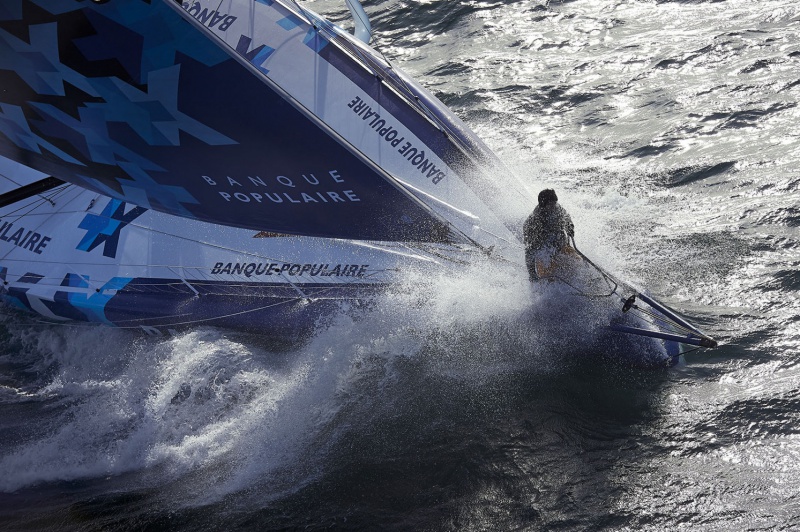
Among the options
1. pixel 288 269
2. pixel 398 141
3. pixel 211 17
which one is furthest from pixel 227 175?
pixel 211 17

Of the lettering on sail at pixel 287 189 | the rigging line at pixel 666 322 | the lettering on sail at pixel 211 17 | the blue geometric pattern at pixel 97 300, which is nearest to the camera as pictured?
the lettering on sail at pixel 287 189

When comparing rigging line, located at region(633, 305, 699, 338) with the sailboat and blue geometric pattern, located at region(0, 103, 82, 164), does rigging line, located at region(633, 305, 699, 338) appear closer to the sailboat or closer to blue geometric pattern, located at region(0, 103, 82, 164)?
the sailboat

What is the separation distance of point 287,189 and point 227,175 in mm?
443

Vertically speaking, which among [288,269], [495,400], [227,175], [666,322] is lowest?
[495,400]

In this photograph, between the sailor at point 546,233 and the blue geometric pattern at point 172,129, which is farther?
the sailor at point 546,233

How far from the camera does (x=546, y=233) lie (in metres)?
6.75

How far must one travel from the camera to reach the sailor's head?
6.65 m

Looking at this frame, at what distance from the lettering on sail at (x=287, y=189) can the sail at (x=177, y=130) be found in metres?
0.01

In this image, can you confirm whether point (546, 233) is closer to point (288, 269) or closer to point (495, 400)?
point (495, 400)

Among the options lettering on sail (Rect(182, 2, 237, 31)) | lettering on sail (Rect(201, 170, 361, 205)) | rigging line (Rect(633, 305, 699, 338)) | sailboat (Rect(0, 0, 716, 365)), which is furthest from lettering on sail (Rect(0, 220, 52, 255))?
rigging line (Rect(633, 305, 699, 338))

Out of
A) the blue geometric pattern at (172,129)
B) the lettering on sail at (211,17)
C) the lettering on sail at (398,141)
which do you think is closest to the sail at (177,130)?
the blue geometric pattern at (172,129)

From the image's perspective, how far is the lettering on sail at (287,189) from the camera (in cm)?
581

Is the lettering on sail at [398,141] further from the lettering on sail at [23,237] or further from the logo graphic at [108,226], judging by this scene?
the lettering on sail at [23,237]

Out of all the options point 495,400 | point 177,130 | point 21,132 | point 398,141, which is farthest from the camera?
point 398,141
